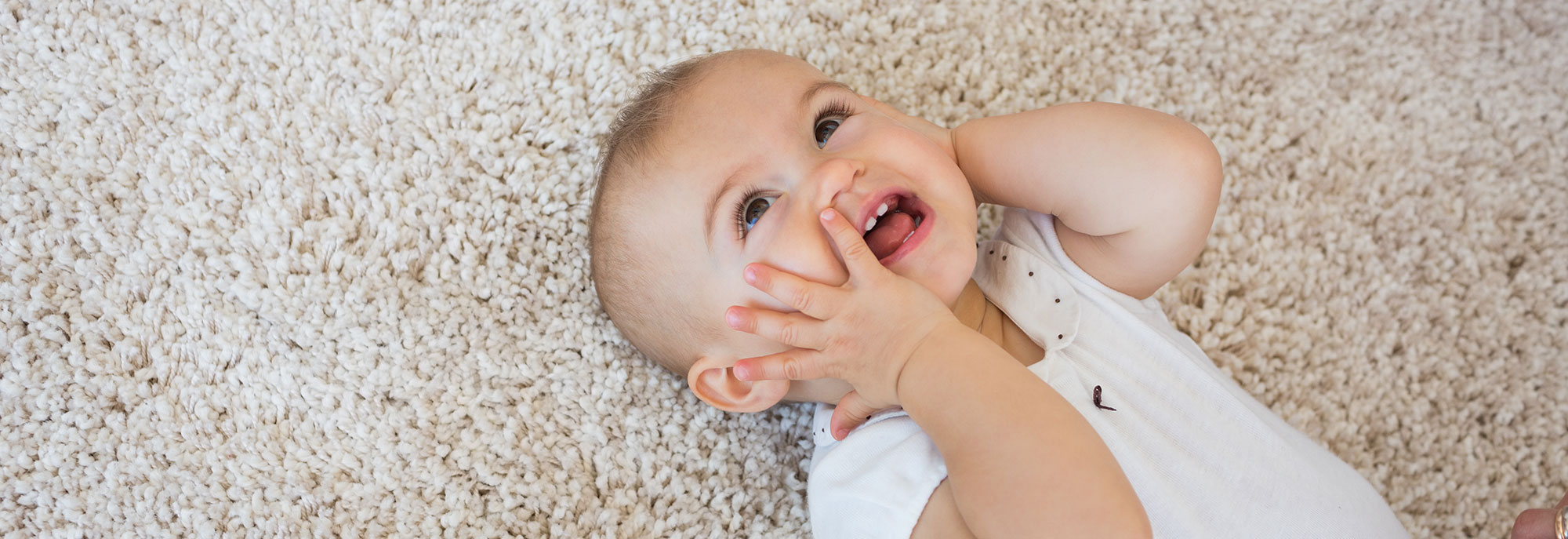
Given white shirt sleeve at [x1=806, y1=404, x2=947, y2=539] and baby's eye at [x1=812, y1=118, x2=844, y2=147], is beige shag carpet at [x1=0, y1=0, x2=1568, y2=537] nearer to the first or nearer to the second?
white shirt sleeve at [x1=806, y1=404, x2=947, y2=539]

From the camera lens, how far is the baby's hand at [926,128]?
1.34m

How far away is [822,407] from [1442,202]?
1.12m

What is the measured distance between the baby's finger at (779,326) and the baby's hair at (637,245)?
0.30 ft

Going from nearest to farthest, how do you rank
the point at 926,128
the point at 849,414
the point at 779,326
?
the point at 779,326, the point at 849,414, the point at 926,128

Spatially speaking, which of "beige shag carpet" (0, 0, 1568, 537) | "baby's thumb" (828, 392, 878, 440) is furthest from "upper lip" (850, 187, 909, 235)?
"beige shag carpet" (0, 0, 1568, 537)

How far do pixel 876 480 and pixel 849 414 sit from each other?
94 mm

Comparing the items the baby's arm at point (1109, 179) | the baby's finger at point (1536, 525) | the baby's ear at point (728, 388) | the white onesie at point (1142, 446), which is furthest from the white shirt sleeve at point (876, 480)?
the baby's finger at point (1536, 525)

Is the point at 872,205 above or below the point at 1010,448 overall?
above

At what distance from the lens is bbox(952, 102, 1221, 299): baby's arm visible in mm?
1266

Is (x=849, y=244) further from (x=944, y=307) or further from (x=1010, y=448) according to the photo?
(x=1010, y=448)

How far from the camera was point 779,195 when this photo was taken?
119 centimetres

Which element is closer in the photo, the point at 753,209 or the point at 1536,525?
the point at 1536,525

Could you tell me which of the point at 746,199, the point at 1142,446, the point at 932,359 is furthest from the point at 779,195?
the point at 1142,446

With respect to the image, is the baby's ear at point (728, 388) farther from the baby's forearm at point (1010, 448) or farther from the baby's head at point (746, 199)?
the baby's forearm at point (1010, 448)
